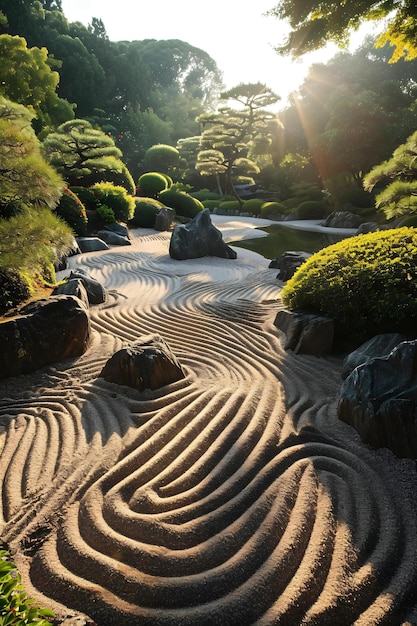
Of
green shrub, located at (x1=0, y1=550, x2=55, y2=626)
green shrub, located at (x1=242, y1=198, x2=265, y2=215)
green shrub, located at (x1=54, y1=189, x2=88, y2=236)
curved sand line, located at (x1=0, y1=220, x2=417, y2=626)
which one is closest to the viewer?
green shrub, located at (x1=0, y1=550, x2=55, y2=626)

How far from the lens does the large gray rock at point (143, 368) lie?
3.87 metres

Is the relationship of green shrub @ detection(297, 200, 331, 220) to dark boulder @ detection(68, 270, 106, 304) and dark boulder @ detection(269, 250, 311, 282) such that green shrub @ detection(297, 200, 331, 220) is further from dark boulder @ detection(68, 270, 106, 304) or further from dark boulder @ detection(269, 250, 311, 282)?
dark boulder @ detection(68, 270, 106, 304)

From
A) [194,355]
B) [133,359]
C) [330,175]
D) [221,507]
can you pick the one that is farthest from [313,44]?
[330,175]

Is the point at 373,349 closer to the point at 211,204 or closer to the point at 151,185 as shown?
the point at 151,185

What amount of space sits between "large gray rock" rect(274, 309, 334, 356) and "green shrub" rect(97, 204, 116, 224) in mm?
12298

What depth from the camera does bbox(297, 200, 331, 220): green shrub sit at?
2509 cm

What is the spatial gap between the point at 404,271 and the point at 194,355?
110 inches

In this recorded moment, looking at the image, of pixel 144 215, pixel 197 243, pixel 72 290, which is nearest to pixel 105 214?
pixel 144 215

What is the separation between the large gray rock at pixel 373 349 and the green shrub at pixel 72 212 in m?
11.6

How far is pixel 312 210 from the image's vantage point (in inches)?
990

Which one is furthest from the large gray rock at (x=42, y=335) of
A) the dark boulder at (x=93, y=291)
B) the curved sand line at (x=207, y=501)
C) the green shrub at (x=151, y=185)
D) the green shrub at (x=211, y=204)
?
the green shrub at (x=211, y=204)

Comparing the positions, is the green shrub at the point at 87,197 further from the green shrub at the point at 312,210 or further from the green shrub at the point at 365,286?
the green shrub at the point at 312,210

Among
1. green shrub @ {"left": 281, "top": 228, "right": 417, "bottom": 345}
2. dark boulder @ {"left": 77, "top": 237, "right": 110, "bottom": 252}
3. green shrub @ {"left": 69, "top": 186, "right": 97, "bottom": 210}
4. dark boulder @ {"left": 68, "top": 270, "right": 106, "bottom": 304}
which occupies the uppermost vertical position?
green shrub @ {"left": 69, "top": 186, "right": 97, "bottom": 210}

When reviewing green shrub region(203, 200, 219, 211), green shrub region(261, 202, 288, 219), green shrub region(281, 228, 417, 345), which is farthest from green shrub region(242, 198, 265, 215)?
green shrub region(281, 228, 417, 345)
